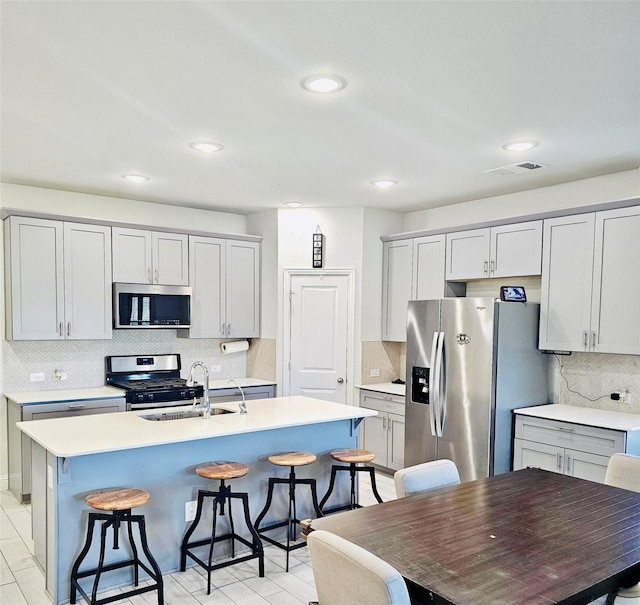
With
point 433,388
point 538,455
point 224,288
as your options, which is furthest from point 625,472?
point 224,288

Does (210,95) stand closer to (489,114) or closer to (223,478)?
(489,114)

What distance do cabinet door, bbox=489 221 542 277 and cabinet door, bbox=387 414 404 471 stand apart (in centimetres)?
165

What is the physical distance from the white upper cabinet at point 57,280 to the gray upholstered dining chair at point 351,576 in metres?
3.72

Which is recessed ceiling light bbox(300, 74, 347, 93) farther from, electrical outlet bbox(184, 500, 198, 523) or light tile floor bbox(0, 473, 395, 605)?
light tile floor bbox(0, 473, 395, 605)

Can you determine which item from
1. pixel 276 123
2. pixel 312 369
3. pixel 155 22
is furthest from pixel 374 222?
pixel 155 22

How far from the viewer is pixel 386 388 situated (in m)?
5.42

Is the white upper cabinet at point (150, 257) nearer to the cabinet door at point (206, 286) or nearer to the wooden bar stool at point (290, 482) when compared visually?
the cabinet door at point (206, 286)

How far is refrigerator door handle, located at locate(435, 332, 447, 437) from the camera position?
4.54m

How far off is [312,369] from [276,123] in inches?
120

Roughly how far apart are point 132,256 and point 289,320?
171 cm

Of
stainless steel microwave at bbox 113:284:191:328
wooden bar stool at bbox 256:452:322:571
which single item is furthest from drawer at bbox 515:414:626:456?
stainless steel microwave at bbox 113:284:191:328

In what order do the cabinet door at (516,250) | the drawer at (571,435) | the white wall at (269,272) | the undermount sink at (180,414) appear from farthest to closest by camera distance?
the white wall at (269,272) < the cabinet door at (516,250) < the undermount sink at (180,414) < the drawer at (571,435)

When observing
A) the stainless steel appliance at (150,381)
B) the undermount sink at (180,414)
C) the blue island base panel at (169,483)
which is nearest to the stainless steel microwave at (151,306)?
the stainless steel appliance at (150,381)

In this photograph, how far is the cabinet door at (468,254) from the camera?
4.85m
